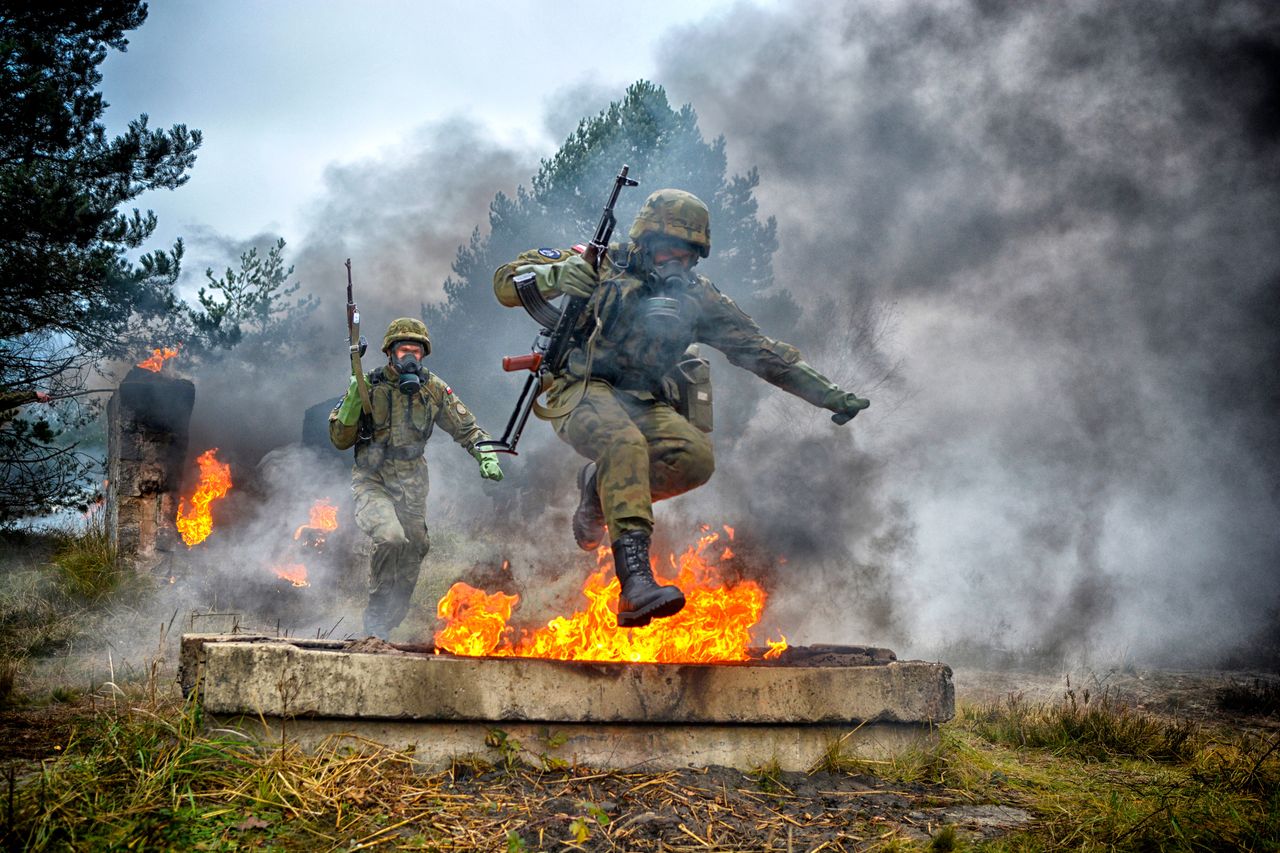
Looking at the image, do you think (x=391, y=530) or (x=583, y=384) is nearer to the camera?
(x=583, y=384)

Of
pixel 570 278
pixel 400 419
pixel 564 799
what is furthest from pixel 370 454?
pixel 564 799

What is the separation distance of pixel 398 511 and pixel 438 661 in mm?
3400

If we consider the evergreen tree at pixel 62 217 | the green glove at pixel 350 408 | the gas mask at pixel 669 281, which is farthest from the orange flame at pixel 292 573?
the gas mask at pixel 669 281

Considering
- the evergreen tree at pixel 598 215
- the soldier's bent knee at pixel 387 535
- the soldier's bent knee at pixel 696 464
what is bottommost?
the soldier's bent knee at pixel 696 464

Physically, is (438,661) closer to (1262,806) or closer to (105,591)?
(1262,806)

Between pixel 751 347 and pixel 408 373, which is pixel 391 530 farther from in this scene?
pixel 751 347

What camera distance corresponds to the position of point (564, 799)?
119 inches

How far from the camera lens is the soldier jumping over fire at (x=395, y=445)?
6219mm

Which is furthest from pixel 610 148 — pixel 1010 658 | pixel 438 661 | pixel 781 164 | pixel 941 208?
pixel 438 661

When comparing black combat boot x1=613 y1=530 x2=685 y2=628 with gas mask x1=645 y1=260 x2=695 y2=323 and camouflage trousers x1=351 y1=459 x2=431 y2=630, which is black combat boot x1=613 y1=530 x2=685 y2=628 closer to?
gas mask x1=645 y1=260 x2=695 y2=323

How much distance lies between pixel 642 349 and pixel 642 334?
8 cm

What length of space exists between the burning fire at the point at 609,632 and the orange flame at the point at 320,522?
Answer: 6846 millimetres

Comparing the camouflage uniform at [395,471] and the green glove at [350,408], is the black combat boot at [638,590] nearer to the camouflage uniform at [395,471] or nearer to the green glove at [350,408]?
the camouflage uniform at [395,471]

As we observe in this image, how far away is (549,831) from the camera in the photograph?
8.96 ft
